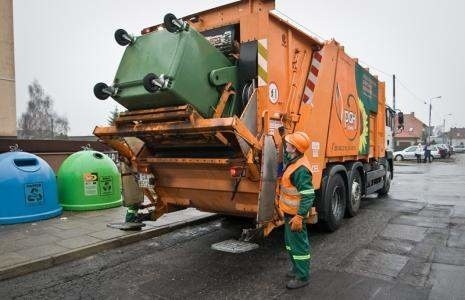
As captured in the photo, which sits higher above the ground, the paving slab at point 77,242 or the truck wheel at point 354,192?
the truck wheel at point 354,192

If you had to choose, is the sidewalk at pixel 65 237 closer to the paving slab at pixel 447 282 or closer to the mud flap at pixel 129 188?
the mud flap at pixel 129 188

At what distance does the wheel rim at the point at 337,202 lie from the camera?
656 centimetres

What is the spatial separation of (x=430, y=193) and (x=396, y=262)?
26.3 ft

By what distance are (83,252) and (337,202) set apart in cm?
408

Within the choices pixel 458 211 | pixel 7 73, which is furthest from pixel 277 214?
pixel 7 73

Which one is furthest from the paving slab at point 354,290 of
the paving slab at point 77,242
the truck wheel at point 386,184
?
the truck wheel at point 386,184

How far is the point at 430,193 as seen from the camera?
11984 millimetres

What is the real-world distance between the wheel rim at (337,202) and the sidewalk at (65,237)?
7.62 feet

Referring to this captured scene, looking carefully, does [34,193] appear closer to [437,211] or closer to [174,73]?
[174,73]

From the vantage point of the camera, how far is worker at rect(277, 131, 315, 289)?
411cm

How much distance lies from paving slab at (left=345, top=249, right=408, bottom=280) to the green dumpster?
7.82 feet

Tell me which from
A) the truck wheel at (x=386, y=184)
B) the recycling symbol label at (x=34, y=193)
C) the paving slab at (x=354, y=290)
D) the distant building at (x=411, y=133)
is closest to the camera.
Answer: the paving slab at (x=354, y=290)

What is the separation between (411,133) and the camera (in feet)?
256

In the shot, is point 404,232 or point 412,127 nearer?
point 404,232
